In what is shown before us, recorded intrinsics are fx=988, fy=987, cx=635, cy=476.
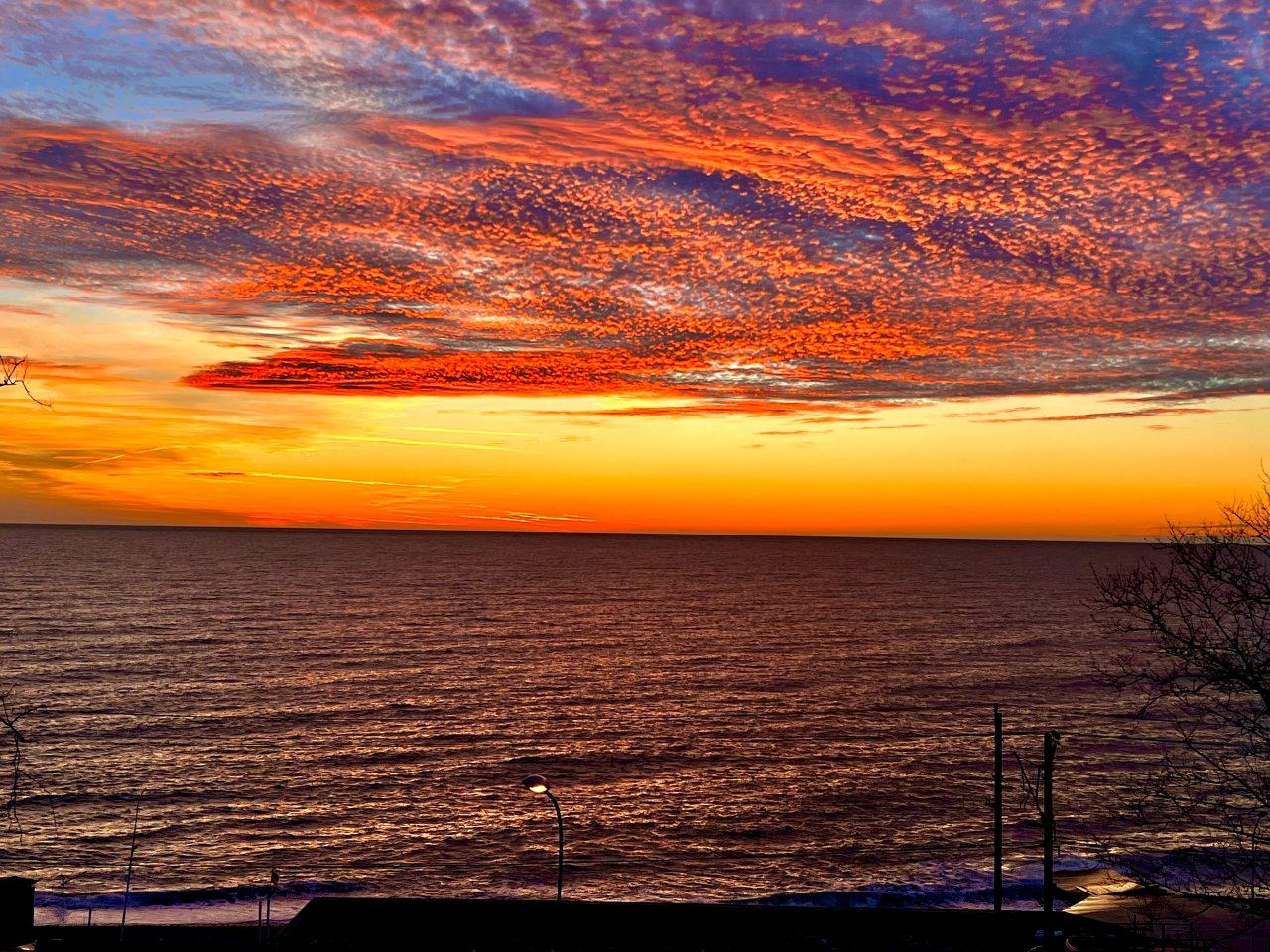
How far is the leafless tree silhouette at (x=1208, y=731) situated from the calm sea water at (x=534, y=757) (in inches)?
123

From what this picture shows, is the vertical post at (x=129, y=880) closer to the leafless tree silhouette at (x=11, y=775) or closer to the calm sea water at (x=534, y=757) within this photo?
the calm sea water at (x=534, y=757)

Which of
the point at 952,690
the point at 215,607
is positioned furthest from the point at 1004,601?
the point at 215,607

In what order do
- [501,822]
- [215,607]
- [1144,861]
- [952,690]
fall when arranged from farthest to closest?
[215,607], [952,690], [501,822], [1144,861]

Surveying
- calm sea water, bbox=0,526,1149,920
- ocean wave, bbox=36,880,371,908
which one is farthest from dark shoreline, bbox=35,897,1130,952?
calm sea water, bbox=0,526,1149,920

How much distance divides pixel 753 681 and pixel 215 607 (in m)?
75.9

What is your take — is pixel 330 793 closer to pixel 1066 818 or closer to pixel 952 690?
pixel 1066 818

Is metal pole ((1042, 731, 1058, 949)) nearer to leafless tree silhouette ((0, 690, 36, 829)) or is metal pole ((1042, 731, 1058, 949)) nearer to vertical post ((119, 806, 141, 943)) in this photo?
vertical post ((119, 806, 141, 943))

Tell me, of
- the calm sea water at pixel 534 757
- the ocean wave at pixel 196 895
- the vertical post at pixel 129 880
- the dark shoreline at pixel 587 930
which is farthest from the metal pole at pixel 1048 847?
the vertical post at pixel 129 880

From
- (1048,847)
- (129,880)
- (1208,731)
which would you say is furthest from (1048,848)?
(1208,731)

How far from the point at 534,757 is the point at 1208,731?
37.8 metres

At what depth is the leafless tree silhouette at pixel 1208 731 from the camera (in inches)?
732

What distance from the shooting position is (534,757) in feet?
161

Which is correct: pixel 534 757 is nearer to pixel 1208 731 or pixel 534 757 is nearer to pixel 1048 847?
pixel 1048 847

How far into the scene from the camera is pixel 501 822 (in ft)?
130
